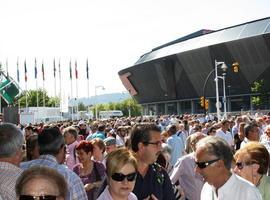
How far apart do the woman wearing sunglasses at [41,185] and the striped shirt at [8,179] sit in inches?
55.0

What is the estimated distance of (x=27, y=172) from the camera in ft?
10.7

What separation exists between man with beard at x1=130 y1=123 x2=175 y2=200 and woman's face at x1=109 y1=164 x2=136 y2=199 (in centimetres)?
65

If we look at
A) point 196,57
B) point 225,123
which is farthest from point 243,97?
point 225,123

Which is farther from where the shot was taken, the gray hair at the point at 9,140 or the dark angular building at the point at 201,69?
the dark angular building at the point at 201,69

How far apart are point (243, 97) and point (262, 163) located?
79995 mm

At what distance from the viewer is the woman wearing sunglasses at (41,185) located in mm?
3061

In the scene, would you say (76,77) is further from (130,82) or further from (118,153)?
(118,153)

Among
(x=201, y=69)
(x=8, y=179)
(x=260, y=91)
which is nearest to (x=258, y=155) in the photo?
(x=8, y=179)

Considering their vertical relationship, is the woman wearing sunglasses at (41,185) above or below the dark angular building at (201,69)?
below

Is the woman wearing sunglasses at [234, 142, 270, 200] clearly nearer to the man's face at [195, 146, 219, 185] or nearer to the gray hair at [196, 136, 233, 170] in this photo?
the gray hair at [196, 136, 233, 170]

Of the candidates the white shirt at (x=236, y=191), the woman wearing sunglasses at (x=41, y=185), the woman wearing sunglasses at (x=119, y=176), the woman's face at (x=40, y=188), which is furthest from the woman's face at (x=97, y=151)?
the woman's face at (x=40, y=188)

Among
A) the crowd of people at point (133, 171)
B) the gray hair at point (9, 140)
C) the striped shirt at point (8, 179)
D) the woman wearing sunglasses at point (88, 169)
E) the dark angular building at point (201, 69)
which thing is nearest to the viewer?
the crowd of people at point (133, 171)

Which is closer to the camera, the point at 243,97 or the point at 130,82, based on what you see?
the point at 243,97

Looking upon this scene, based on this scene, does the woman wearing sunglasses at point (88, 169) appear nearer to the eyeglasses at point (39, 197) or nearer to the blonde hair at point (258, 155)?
the blonde hair at point (258, 155)
